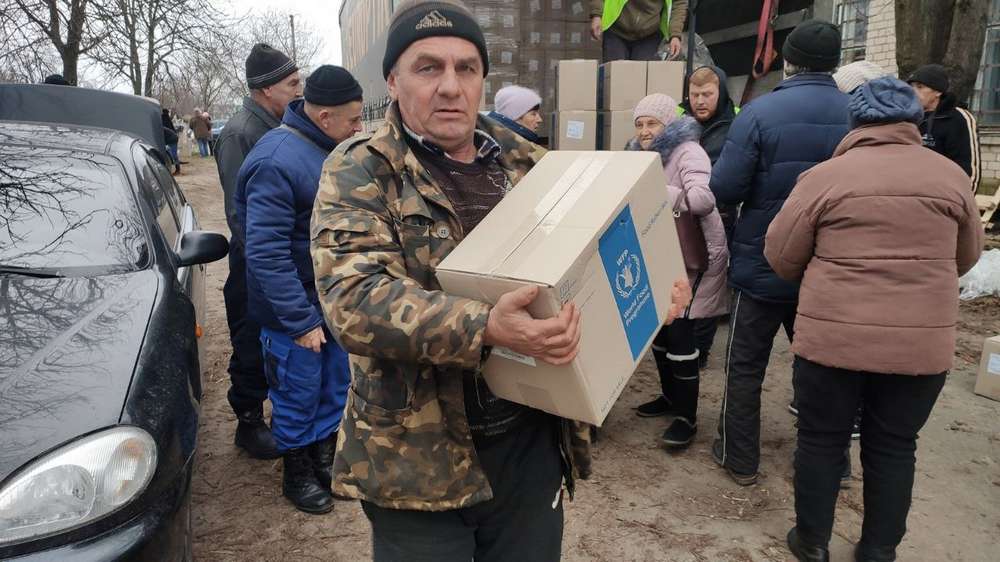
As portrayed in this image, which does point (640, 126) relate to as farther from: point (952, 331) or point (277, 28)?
point (277, 28)

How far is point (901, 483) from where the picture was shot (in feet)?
7.63

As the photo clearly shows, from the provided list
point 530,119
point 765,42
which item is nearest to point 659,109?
point 530,119

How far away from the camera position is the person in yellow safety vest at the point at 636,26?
214 inches

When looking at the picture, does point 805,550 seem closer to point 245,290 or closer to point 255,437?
point 255,437

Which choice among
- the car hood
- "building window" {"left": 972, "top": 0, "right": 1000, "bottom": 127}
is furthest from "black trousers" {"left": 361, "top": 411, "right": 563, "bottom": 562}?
"building window" {"left": 972, "top": 0, "right": 1000, "bottom": 127}

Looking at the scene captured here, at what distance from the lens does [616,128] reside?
4.88 metres

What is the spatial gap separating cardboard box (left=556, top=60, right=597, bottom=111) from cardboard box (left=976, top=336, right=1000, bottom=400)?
118 inches

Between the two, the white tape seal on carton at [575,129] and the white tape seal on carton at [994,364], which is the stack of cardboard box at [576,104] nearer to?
the white tape seal on carton at [575,129]

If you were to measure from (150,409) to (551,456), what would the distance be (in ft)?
3.72

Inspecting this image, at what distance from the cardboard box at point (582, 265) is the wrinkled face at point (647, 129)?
2036 millimetres

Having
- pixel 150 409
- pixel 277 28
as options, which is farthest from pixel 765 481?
pixel 277 28

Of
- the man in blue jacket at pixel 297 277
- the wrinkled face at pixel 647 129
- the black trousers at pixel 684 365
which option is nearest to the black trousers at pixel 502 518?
the man in blue jacket at pixel 297 277

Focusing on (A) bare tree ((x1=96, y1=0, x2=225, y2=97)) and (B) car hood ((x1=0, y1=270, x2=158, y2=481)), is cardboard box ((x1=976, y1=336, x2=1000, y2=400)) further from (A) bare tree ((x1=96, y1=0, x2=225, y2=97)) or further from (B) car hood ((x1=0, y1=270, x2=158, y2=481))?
(A) bare tree ((x1=96, y1=0, x2=225, y2=97))

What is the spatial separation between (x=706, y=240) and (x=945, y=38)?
4245 millimetres
